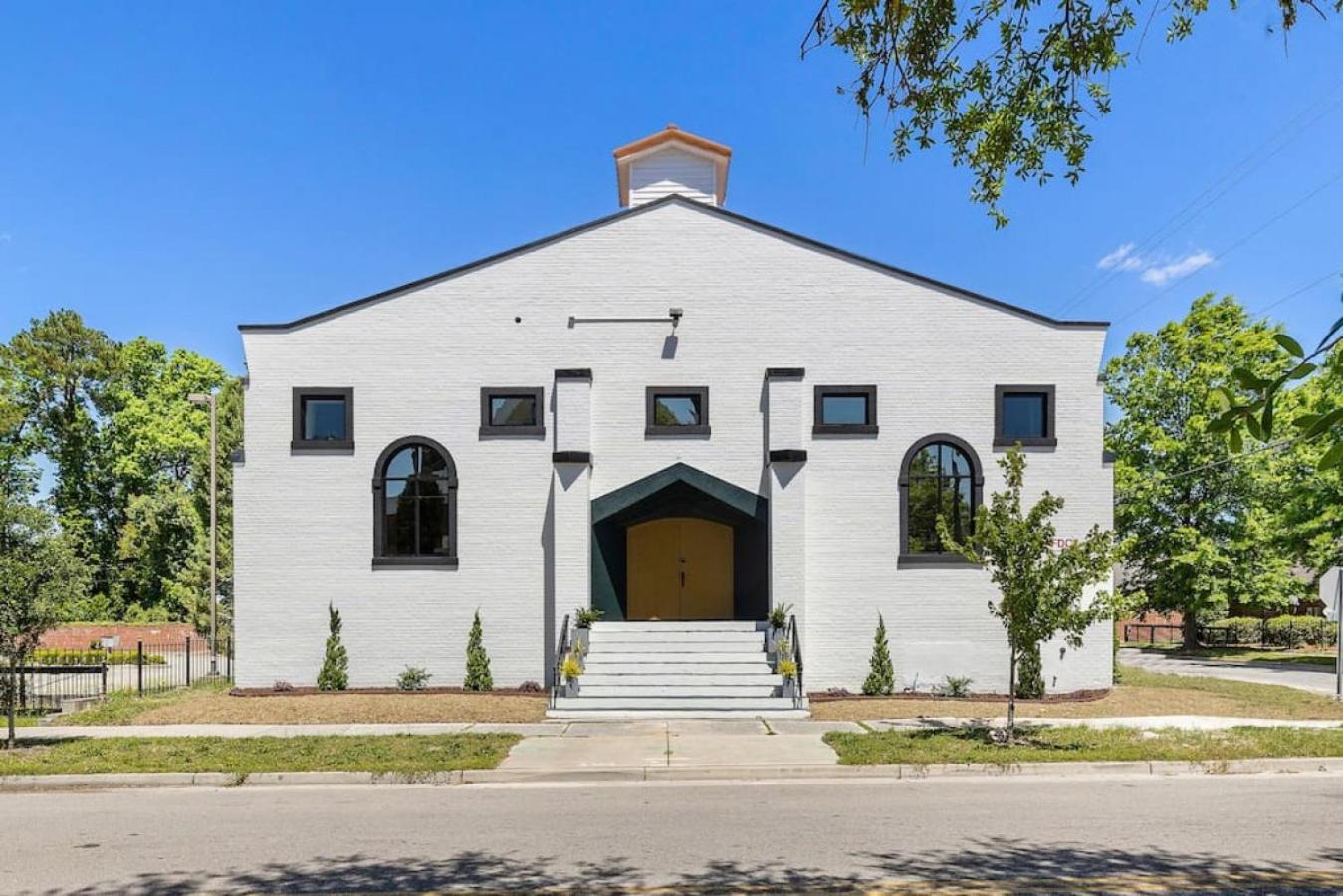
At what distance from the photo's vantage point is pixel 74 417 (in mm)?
46875

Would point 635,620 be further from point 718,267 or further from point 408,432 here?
point 718,267

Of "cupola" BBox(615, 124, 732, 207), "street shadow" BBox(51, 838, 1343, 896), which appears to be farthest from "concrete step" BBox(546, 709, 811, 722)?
"cupola" BBox(615, 124, 732, 207)

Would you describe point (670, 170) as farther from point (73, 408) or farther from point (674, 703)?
point (73, 408)

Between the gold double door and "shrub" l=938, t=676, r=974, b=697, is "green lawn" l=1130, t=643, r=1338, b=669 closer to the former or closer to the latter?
"shrub" l=938, t=676, r=974, b=697

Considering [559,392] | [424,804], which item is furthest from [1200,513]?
[424,804]

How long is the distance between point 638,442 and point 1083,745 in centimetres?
967

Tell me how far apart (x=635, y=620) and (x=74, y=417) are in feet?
135

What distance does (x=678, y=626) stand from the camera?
714 inches

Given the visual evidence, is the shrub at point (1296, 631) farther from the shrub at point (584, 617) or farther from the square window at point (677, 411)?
the shrub at point (584, 617)

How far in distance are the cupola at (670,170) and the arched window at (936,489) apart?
7.84 meters

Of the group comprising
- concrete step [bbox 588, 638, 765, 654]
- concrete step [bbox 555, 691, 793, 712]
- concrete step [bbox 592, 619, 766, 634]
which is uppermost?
concrete step [bbox 592, 619, 766, 634]

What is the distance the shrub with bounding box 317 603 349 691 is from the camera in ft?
58.0

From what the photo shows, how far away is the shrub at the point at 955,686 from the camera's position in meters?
17.5

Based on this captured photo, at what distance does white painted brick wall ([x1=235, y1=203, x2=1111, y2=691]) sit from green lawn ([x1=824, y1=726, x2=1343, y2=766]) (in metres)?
4.31
